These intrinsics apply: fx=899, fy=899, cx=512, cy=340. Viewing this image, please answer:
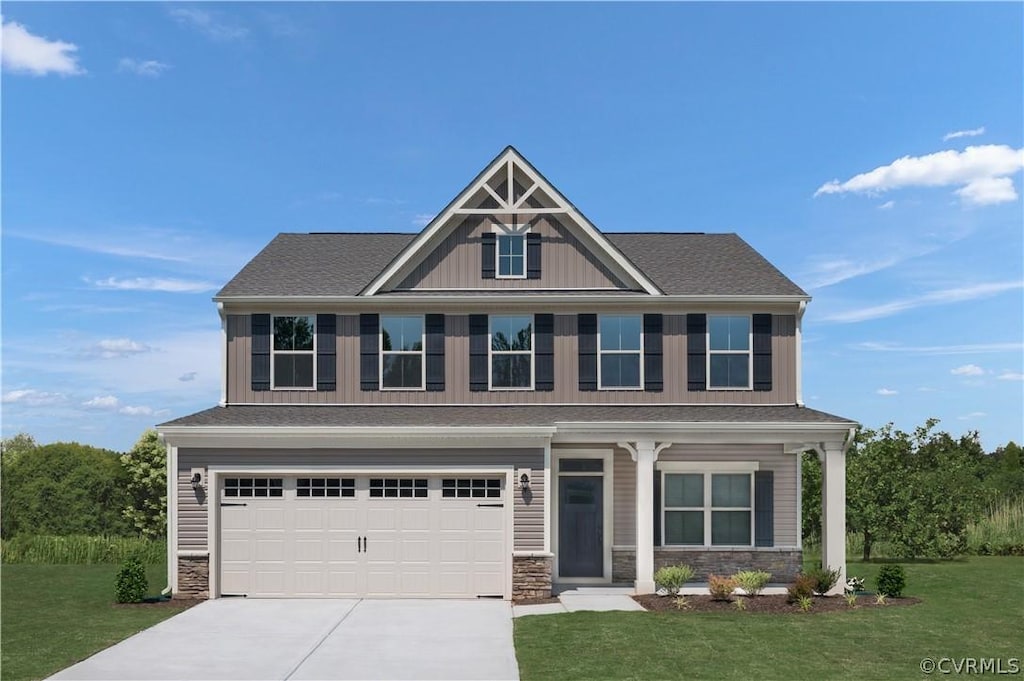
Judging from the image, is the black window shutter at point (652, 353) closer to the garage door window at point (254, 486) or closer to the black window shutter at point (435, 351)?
the black window shutter at point (435, 351)

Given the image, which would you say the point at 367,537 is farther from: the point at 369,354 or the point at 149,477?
the point at 149,477

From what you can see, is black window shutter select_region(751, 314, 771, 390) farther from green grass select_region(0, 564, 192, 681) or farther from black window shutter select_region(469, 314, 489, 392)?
green grass select_region(0, 564, 192, 681)

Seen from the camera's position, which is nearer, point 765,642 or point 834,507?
point 765,642

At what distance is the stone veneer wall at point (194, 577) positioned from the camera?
57.0 feet

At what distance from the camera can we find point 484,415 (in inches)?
733

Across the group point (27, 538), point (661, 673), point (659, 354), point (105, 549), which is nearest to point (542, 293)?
point (659, 354)

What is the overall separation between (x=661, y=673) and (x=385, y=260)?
13722mm

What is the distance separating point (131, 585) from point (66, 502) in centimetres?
2286

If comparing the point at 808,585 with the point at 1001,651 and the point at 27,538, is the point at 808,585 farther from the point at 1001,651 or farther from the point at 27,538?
the point at 27,538

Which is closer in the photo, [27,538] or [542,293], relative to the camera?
[542,293]

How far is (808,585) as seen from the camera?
1630 centimetres

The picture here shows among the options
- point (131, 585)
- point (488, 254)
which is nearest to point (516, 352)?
point (488, 254)

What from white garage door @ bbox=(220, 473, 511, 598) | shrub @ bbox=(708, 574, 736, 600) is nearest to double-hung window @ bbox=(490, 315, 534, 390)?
white garage door @ bbox=(220, 473, 511, 598)

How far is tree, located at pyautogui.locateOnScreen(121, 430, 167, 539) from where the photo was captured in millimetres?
30922
